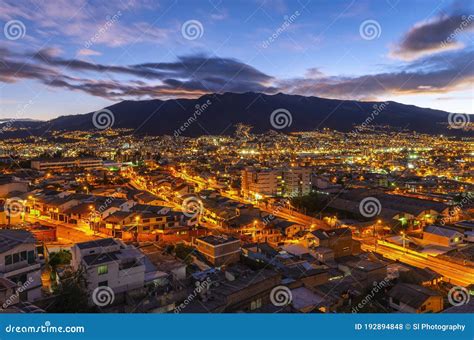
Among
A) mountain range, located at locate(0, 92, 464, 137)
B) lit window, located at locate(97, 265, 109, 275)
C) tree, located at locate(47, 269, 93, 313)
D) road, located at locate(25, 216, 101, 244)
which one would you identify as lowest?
road, located at locate(25, 216, 101, 244)

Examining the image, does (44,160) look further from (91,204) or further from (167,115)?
(167,115)

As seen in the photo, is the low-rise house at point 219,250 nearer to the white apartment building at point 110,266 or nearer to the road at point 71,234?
the white apartment building at point 110,266

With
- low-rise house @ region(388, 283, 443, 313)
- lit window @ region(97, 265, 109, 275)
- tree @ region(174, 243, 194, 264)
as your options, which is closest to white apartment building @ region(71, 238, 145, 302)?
lit window @ region(97, 265, 109, 275)

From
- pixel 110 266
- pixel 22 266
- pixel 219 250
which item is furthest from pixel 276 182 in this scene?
pixel 22 266

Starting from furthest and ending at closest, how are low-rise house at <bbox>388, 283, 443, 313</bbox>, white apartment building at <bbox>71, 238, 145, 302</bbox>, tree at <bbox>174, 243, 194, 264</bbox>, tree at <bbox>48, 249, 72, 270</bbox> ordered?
tree at <bbox>174, 243, 194, 264</bbox>
tree at <bbox>48, 249, 72, 270</bbox>
low-rise house at <bbox>388, 283, 443, 313</bbox>
white apartment building at <bbox>71, 238, 145, 302</bbox>

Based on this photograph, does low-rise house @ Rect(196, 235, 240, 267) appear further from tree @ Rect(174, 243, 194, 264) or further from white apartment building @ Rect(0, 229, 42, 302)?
white apartment building @ Rect(0, 229, 42, 302)

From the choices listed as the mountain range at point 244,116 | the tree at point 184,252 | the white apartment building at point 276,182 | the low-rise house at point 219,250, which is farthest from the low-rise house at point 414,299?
the mountain range at point 244,116

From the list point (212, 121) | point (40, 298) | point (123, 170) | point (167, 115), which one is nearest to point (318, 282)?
point (40, 298)

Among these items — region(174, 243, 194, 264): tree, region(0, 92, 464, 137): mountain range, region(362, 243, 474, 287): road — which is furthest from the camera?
region(0, 92, 464, 137): mountain range
